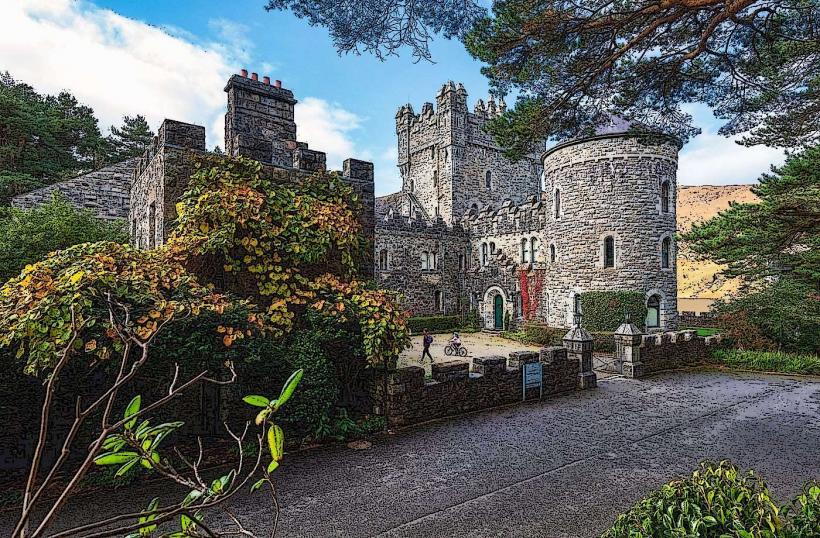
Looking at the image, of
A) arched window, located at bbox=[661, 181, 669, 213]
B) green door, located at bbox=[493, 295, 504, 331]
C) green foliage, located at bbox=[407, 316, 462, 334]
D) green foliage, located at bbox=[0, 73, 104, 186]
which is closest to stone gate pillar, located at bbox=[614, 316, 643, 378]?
arched window, located at bbox=[661, 181, 669, 213]

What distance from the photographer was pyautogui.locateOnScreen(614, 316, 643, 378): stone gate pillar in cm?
1243

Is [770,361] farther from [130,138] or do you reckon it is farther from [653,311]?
[130,138]

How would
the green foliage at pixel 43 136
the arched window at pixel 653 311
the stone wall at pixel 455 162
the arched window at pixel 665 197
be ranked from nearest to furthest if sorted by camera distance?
1. the arched window at pixel 653 311
2. the arched window at pixel 665 197
3. the green foliage at pixel 43 136
4. the stone wall at pixel 455 162

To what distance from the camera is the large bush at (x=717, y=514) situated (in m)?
2.59

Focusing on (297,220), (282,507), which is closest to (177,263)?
(297,220)

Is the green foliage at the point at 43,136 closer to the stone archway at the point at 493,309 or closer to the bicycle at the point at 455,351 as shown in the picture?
the bicycle at the point at 455,351

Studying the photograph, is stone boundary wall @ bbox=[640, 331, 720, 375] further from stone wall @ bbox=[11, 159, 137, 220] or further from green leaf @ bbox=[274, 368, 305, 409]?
stone wall @ bbox=[11, 159, 137, 220]

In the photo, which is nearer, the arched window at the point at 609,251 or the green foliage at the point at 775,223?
the green foliage at the point at 775,223

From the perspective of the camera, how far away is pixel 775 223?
10.6 meters

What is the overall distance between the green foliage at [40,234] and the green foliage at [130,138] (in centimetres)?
2562

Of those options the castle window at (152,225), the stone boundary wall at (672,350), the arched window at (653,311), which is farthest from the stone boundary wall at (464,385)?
the arched window at (653,311)

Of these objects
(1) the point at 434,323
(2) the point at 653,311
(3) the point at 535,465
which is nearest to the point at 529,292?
(1) the point at 434,323

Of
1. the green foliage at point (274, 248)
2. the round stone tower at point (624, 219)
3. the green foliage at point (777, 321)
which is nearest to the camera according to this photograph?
the green foliage at point (274, 248)

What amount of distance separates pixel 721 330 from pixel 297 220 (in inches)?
607
